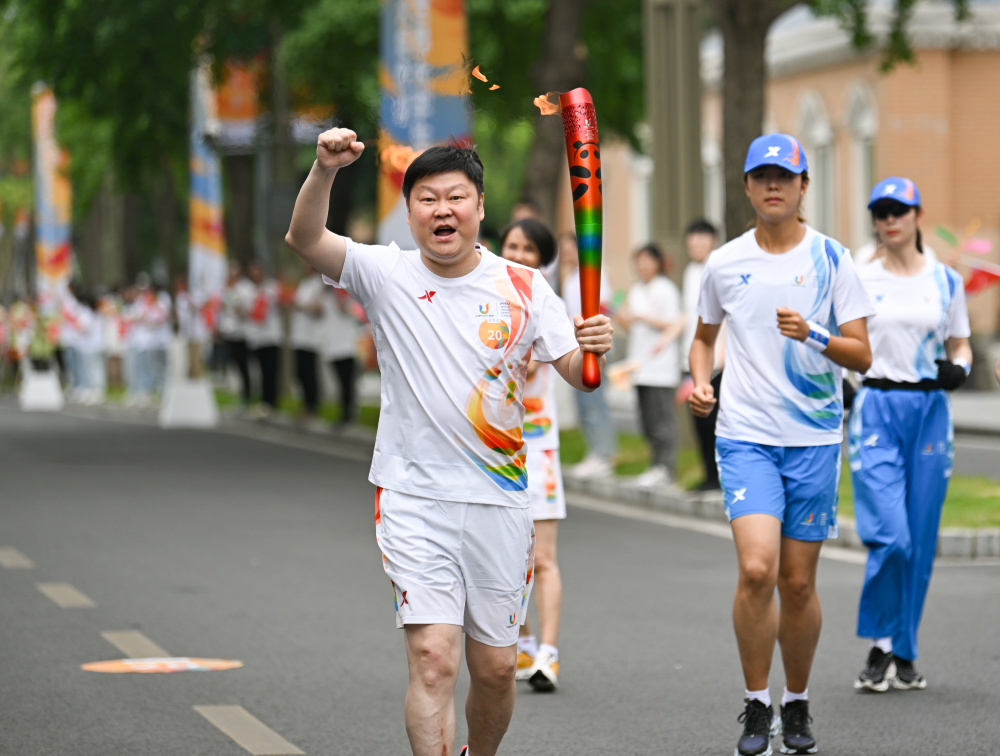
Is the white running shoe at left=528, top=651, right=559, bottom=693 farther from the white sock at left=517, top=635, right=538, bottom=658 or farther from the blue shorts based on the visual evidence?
the blue shorts

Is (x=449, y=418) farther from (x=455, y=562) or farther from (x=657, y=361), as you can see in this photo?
(x=657, y=361)

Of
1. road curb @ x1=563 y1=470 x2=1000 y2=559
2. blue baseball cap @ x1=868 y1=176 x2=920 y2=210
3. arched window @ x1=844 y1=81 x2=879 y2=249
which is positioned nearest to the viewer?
blue baseball cap @ x1=868 y1=176 x2=920 y2=210

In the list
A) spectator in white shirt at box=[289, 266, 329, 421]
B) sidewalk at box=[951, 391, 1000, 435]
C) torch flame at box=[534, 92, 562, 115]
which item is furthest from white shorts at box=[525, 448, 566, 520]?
spectator in white shirt at box=[289, 266, 329, 421]

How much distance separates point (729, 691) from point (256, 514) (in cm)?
705

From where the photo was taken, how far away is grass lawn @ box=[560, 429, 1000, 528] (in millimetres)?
12227

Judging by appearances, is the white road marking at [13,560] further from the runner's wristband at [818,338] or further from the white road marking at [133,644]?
the runner's wristband at [818,338]

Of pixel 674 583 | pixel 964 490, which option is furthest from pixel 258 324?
pixel 674 583

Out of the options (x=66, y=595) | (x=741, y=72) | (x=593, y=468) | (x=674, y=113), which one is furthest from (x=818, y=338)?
(x=674, y=113)

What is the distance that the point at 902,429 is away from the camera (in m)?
7.75

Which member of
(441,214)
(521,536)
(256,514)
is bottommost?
(256,514)

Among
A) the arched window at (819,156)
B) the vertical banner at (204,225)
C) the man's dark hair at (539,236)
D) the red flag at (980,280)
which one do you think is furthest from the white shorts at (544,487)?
the arched window at (819,156)

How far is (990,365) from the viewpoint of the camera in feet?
96.1

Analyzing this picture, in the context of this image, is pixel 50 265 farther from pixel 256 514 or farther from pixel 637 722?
pixel 637 722

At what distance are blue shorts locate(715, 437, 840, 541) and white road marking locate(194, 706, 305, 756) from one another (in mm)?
1724
